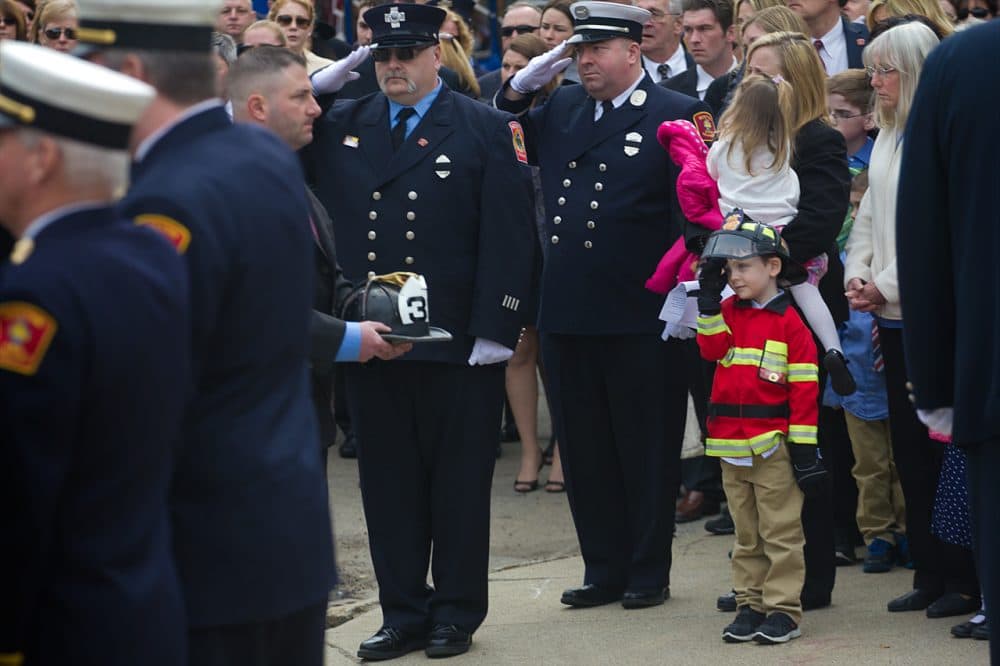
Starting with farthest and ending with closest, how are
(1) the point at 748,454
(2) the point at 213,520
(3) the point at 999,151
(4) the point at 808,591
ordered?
(4) the point at 808,591 → (1) the point at 748,454 → (3) the point at 999,151 → (2) the point at 213,520

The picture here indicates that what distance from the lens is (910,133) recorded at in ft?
11.6

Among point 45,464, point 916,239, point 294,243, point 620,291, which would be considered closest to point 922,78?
point 916,239

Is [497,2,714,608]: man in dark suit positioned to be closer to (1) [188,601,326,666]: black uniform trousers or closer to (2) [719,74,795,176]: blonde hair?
(2) [719,74,795,176]: blonde hair

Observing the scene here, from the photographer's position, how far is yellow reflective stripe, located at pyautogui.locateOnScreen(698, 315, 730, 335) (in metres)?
5.41

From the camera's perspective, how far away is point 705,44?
7.77 meters

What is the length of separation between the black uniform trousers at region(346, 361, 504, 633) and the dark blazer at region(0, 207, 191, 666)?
3.12m

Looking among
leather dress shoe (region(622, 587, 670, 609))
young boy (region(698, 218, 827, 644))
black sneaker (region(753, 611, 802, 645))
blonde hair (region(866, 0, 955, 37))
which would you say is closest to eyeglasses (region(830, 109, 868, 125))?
blonde hair (region(866, 0, 955, 37))

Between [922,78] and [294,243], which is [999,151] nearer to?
[922,78]

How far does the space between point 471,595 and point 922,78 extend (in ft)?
9.02

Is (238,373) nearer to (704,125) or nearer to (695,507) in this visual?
(704,125)

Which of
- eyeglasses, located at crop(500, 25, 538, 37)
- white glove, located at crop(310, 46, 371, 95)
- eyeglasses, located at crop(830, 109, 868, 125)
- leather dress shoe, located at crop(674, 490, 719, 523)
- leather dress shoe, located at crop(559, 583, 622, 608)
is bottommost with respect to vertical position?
leather dress shoe, located at crop(674, 490, 719, 523)

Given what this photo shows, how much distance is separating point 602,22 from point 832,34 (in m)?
2.00

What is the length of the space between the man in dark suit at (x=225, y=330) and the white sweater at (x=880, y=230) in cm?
331

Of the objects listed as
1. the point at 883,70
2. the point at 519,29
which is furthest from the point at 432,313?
the point at 519,29
